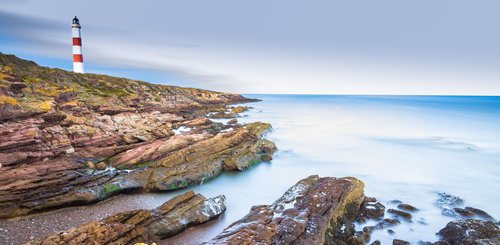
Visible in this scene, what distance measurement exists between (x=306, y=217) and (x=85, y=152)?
12.8m

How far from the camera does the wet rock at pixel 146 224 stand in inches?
239

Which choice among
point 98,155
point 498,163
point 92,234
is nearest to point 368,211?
point 92,234

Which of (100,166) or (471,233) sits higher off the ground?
(471,233)

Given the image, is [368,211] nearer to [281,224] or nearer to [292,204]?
[292,204]

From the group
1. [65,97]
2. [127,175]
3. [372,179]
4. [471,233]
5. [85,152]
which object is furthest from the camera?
[65,97]

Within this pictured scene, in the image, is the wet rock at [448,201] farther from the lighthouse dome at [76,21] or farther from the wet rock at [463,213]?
the lighthouse dome at [76,21]

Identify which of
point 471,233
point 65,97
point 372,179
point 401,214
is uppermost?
point 65,97

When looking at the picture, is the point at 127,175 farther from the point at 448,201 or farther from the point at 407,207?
the point at 448,201

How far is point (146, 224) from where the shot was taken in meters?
7.61

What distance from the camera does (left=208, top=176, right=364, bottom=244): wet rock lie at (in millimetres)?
6652

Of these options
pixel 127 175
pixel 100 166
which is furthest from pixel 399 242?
pixel 100 166

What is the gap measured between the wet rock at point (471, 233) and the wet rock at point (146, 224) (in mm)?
6651

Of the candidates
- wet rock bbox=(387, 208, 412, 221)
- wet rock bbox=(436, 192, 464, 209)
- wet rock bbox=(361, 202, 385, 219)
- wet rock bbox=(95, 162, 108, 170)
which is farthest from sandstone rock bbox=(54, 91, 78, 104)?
wet rock bbox=(436, 192, 464, 209)

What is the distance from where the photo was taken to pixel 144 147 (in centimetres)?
1588
